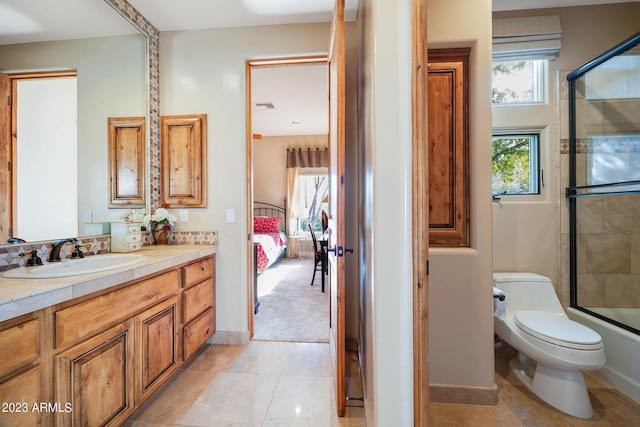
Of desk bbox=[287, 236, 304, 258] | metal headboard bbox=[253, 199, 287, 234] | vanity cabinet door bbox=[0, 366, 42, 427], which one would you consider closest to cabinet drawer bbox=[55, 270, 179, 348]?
vanity cabinet door bbox=[0, 366, 42, 427]

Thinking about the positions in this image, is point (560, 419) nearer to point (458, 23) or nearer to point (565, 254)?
point (565, 254)

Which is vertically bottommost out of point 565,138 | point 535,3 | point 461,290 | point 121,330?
point 121,330

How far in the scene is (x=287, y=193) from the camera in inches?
245

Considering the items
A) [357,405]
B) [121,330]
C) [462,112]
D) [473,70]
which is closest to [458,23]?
[473,70]

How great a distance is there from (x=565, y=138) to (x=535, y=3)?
109 centimetres

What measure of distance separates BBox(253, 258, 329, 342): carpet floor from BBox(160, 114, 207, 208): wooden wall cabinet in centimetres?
139

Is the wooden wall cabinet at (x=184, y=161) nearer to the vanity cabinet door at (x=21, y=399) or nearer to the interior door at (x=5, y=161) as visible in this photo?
the interior door at (x=5, y=161)

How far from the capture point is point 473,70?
1.60m

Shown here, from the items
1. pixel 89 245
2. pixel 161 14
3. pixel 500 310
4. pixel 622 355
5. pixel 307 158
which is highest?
pixel 161 14

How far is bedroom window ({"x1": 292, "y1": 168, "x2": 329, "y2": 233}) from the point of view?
6250 mm

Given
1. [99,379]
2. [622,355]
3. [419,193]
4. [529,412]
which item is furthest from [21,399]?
[622,355]

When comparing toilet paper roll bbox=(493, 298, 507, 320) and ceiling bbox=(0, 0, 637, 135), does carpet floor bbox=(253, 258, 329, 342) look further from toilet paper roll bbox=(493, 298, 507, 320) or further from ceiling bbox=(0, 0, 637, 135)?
ceiling bbox=(0, 0, 637, 135)

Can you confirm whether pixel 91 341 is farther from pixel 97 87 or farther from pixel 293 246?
pixel 293 246

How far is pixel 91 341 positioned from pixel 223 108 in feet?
6.27
